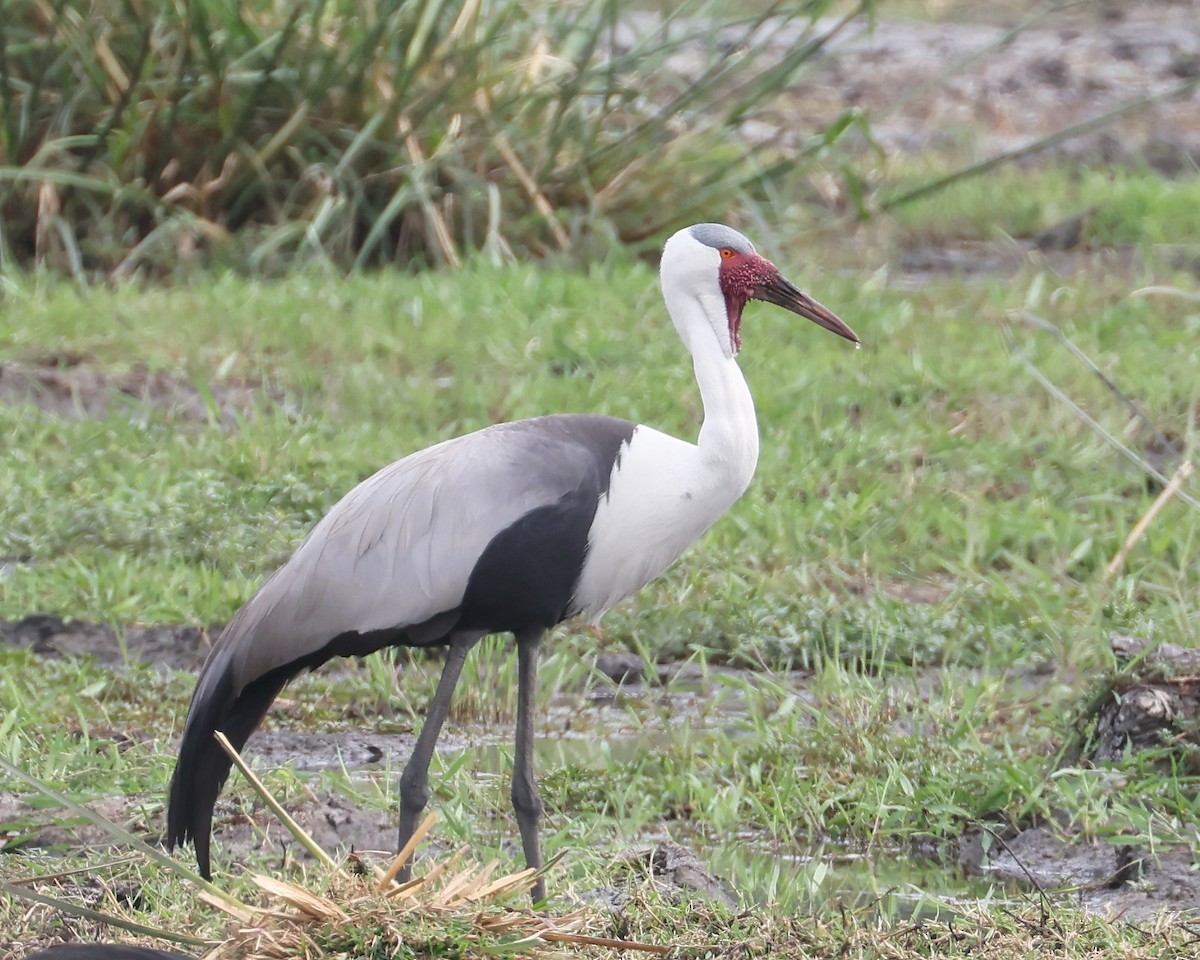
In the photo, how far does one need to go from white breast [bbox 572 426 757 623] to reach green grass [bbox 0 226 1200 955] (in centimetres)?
52

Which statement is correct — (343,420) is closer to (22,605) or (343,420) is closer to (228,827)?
(22,605)

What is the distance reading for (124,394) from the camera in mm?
6129

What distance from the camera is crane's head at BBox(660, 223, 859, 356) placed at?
370 cm

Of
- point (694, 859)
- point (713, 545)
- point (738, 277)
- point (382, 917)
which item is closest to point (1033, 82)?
point (713, 545)

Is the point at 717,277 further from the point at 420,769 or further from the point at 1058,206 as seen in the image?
the point at 1058,206

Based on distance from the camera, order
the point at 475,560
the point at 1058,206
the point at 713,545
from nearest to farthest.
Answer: the point at 475,560 → the point at 713,545 → the point at 1058,206

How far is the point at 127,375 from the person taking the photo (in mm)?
6262

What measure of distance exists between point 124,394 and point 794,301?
2975 millimetres

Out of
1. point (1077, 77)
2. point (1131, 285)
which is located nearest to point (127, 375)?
point (1131, 285)

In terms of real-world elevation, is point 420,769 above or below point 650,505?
below

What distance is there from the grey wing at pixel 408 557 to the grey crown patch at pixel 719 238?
1.63 feet

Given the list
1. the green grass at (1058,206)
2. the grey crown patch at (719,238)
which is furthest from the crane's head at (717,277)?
the green grass at (1058,206)

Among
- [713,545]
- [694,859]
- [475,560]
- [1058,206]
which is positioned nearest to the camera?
[475,560]

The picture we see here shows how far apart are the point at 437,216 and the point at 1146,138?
4296mm
